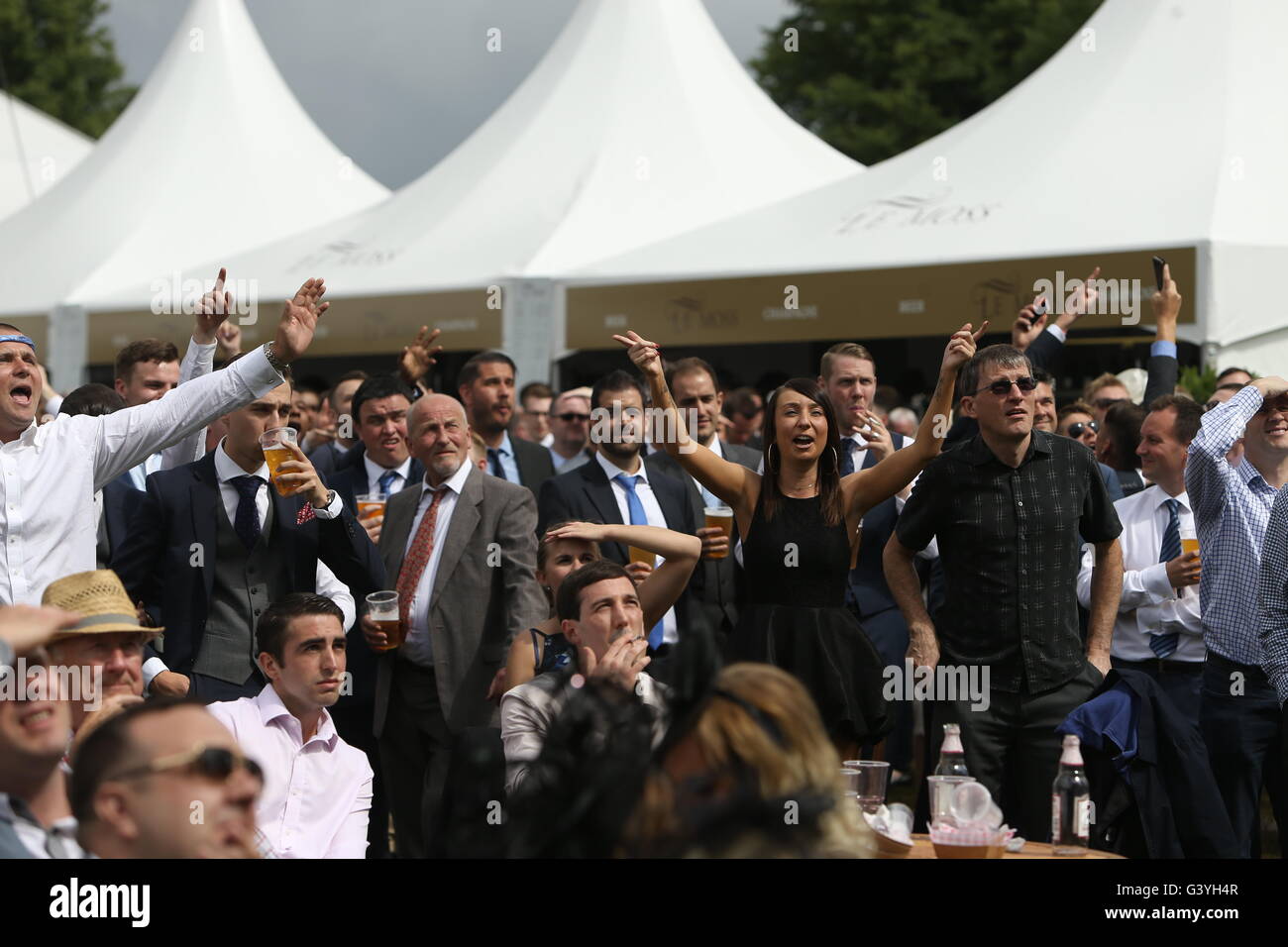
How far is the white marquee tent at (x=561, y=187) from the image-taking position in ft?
41.8

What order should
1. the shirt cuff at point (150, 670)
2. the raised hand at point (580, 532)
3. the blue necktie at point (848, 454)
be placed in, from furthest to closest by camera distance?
the blue necktie at point (848, 454)
the raised hand at point (580, 532)
the shirt cuff at point (150, 670)

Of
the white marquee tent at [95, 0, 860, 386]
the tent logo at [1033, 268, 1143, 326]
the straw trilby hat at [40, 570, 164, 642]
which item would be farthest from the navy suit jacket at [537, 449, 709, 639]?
the white marquee tent at [95, 0, 860, 386]

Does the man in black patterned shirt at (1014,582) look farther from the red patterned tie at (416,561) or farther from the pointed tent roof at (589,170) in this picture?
the pointed tent roof at (589,170)

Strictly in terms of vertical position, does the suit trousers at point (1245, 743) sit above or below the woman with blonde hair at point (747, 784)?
below

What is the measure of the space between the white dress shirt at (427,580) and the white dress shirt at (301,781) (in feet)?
4.16

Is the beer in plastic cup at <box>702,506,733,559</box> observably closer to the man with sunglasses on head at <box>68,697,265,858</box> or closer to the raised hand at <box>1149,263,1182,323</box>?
the raised hand at <box>1149,263,1182,323</box>

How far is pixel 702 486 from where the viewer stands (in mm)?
6000

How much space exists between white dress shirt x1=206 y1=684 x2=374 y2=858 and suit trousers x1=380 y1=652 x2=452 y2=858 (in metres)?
1.24

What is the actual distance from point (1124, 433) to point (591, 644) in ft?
10.6

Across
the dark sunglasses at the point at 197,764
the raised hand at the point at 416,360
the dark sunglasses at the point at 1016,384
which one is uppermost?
the raised hand at the point at 416,360

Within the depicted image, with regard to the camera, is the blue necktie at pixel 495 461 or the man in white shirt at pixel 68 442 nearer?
the man in white shirt at pixel 68 442

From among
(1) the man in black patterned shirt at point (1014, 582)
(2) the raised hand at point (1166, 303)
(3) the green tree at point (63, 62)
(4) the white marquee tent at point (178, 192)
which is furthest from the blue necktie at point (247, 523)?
(3) the green tree at point (63, 62)

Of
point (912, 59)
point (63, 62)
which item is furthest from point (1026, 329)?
point (63, 62)

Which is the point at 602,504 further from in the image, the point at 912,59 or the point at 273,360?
the point at 912,59
